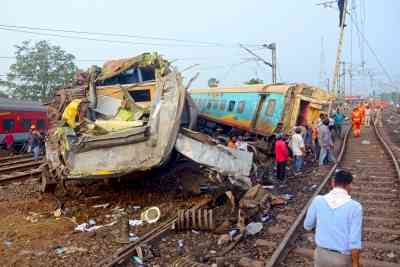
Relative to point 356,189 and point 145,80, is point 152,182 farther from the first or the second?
point 356,189

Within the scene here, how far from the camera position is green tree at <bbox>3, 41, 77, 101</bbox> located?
48.2 m

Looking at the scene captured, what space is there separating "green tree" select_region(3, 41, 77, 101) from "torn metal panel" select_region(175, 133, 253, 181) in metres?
42.7

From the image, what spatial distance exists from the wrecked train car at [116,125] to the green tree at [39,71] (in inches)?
1557

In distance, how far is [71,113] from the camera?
32.8ft

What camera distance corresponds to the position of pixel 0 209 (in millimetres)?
9727

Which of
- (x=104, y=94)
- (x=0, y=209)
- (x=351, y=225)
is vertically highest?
(x=104, y=94)

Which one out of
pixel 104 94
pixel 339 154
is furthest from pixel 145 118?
pixel 339 154

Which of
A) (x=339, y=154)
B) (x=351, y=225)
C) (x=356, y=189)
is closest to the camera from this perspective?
(x=351, y=225)

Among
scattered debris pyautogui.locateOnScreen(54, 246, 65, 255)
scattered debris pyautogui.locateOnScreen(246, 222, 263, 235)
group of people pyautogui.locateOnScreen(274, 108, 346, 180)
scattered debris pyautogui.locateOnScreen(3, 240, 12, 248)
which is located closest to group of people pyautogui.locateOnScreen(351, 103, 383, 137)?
group of people pyautogui.locateOnScreen(274, 108, 346, 180)

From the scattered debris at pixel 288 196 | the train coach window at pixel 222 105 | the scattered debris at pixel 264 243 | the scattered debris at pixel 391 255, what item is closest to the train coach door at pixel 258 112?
the train coach window at pixel 222 105

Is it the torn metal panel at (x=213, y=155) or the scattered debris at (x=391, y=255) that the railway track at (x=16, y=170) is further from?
the scattered debris at (x=391, y=255)

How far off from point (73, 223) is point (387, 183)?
770 cm

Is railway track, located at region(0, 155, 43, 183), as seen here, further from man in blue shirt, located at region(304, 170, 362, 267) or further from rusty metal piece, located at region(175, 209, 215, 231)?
man in blue shirt, located at region(304, 170, 362, 267)

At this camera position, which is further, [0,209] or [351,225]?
[0,209]
